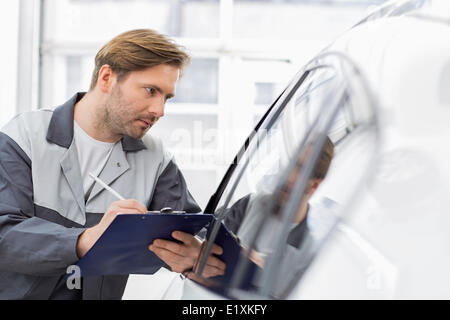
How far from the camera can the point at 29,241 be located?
140 centimetres

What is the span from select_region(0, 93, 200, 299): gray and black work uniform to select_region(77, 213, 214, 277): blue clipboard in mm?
260

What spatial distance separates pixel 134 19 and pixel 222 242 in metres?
4.29

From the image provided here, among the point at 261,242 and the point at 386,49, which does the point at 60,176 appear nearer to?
the point at 261,242

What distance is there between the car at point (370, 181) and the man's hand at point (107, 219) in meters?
0.47

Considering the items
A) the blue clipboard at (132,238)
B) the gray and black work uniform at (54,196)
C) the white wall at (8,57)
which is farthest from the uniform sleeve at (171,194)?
the white wall at (8,57)

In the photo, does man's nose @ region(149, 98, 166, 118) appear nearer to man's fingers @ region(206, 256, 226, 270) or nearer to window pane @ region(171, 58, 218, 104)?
man's fingers @ region(206, 256, 226, 270)

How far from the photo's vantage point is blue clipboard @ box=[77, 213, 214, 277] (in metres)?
0.99

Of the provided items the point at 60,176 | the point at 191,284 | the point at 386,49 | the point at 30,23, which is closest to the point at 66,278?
the point at 60,176

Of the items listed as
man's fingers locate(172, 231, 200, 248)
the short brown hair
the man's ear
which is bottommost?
man's fingers locate(172, 231, 200, 248)

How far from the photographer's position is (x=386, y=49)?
24.5 inches

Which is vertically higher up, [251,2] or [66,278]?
[251,2]

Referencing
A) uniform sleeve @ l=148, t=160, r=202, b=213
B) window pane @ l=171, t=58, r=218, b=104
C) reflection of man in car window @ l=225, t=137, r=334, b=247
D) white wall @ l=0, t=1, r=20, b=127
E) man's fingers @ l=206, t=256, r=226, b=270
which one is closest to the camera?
reflection of man in car window @ l=225, t=137, r=334, b=247

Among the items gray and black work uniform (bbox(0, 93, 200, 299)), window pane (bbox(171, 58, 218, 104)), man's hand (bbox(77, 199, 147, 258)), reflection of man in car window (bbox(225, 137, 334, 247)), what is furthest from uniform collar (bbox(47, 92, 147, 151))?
window pane (bbox(171, 58, 218, 104))

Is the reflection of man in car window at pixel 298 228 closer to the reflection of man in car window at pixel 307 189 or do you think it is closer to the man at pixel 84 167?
the reflection of man in car window at pixel 307 189
